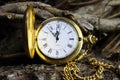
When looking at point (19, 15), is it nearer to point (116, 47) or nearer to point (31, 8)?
point (31, 8)

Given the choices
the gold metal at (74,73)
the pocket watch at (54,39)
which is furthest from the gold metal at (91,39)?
the gold metal at (74,73)

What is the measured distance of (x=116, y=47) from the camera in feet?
10.8

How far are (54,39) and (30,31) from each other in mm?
125

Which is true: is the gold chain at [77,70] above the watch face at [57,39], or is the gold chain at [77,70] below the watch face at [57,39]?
below

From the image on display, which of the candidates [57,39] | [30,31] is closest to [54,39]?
[57,39]

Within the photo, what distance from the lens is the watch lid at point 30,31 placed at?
3.15 metres

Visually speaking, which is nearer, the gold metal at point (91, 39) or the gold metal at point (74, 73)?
the gold metal at point (74, 73)

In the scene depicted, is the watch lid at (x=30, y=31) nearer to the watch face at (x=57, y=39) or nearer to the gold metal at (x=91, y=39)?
the watch face at (x=57, y=39)

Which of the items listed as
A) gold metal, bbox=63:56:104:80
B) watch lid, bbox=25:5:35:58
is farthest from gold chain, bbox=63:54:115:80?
watch lid, bbox=25:5:35:58

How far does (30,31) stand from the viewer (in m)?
3.17

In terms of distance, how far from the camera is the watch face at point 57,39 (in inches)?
126

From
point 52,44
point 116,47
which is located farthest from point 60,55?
point 116,47

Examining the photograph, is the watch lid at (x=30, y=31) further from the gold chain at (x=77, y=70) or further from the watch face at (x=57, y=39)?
the gold chain at (x=77, y=70)

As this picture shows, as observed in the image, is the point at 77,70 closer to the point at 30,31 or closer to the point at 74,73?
the point at 74,73
